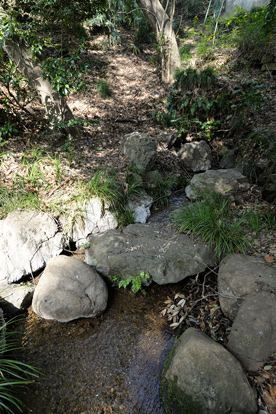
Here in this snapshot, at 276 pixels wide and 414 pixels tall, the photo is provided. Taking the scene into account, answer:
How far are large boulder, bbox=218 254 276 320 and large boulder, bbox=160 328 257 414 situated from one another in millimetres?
689

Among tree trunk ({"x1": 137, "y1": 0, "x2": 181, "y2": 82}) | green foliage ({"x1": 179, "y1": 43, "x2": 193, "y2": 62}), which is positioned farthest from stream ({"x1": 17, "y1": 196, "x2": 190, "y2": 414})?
green foliage ({"x1": 179, "y1": 43, "x2": 193, "y2": 62})

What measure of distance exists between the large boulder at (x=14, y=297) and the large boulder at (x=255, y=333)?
106 inches

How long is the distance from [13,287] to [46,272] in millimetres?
544

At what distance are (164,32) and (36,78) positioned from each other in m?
5.71

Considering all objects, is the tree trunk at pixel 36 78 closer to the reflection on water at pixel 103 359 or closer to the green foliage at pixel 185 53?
the reflection on water at pixel 103 359

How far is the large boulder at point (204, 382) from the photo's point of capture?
79.0 inches

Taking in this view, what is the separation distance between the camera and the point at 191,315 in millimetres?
3080

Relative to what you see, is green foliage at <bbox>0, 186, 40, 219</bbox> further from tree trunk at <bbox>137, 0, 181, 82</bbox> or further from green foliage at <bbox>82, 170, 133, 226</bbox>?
tree trunk at <bbox>137, 0, 181, 82</bbox>

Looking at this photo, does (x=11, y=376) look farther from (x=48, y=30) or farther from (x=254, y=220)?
(x=48, y=30)

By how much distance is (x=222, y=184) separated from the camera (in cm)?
441

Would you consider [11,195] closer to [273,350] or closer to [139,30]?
[273,350]

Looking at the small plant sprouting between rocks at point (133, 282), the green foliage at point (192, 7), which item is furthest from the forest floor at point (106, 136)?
the green foliage at point (192, 7)

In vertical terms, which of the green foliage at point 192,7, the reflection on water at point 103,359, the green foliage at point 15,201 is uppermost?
A: the green foliage at point 192,7

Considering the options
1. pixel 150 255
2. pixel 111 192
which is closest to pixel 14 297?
pixel 150 255
